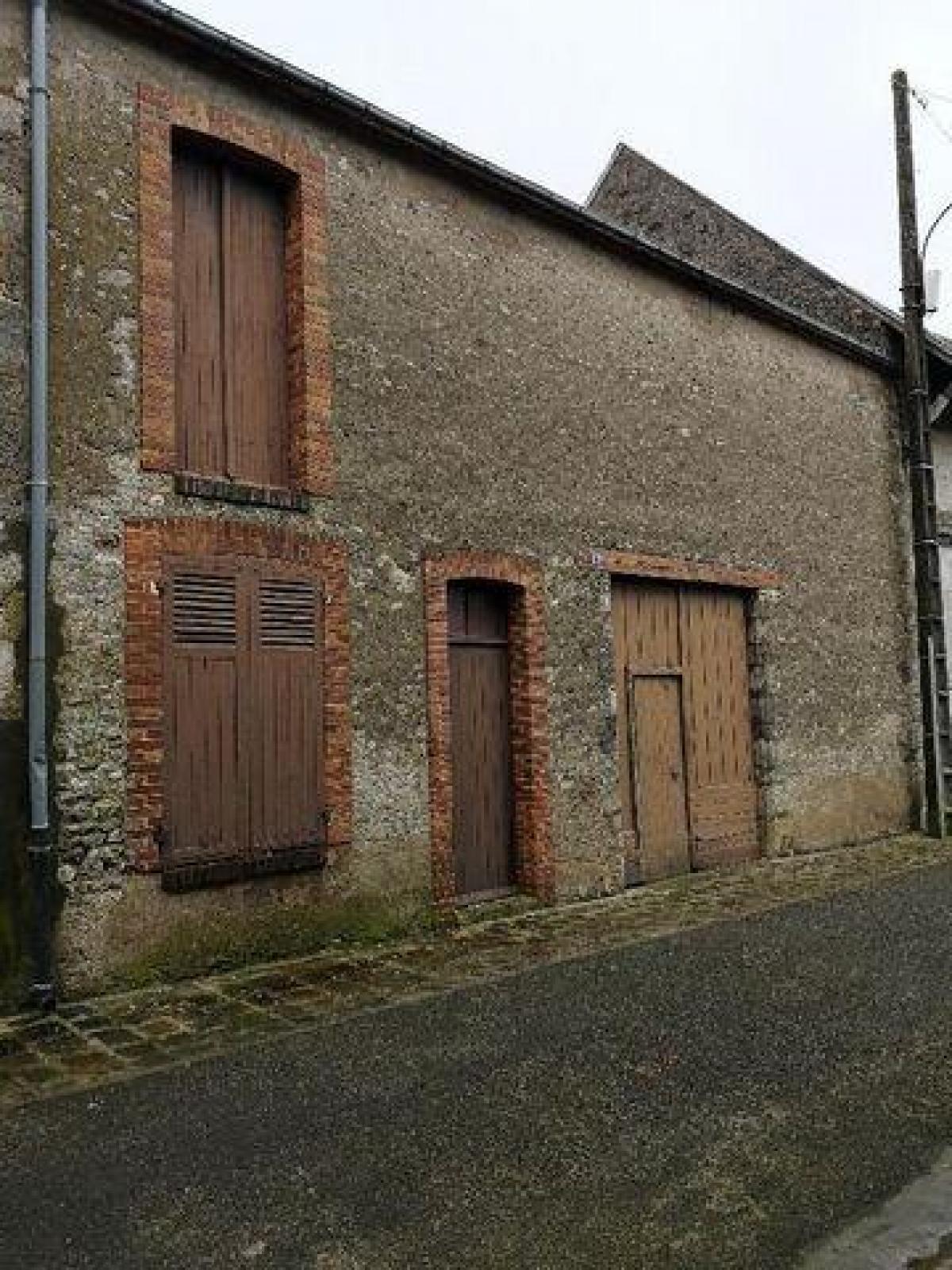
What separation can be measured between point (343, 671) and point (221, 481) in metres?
1.52

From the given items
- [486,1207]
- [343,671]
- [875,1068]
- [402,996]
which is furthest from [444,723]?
[486,1207]

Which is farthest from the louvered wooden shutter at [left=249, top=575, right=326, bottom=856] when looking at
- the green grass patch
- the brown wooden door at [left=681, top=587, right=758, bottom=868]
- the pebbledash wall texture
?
the brown wooden door at [left=681, top=587, right=758, bottom=868]

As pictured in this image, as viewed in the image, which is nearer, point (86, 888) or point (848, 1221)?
point (848, 1221)

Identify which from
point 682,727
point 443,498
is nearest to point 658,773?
point 682,727

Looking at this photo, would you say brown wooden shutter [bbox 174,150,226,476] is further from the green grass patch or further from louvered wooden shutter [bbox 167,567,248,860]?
→ the green grass patch

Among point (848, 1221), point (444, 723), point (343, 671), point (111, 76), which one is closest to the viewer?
point (848, 1221)

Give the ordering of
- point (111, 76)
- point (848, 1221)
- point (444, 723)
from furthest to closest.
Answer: point (444, 723) < point (111, 76) < point (848, 1221)

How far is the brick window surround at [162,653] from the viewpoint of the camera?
644 centimetres

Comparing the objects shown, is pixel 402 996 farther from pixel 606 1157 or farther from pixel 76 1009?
pixel 606 1157

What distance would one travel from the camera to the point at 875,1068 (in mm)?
4848

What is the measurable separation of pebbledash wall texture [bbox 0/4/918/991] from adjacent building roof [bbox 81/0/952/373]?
12 centimetres

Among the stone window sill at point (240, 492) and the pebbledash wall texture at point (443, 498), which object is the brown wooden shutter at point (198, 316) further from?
the pebbledash wall texture at point (443, 498)

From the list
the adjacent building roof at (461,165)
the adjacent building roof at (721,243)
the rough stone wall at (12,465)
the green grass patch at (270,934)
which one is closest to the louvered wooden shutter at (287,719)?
the green grass patch at (270,934)

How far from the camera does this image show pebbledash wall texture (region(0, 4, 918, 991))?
6.37 meters
